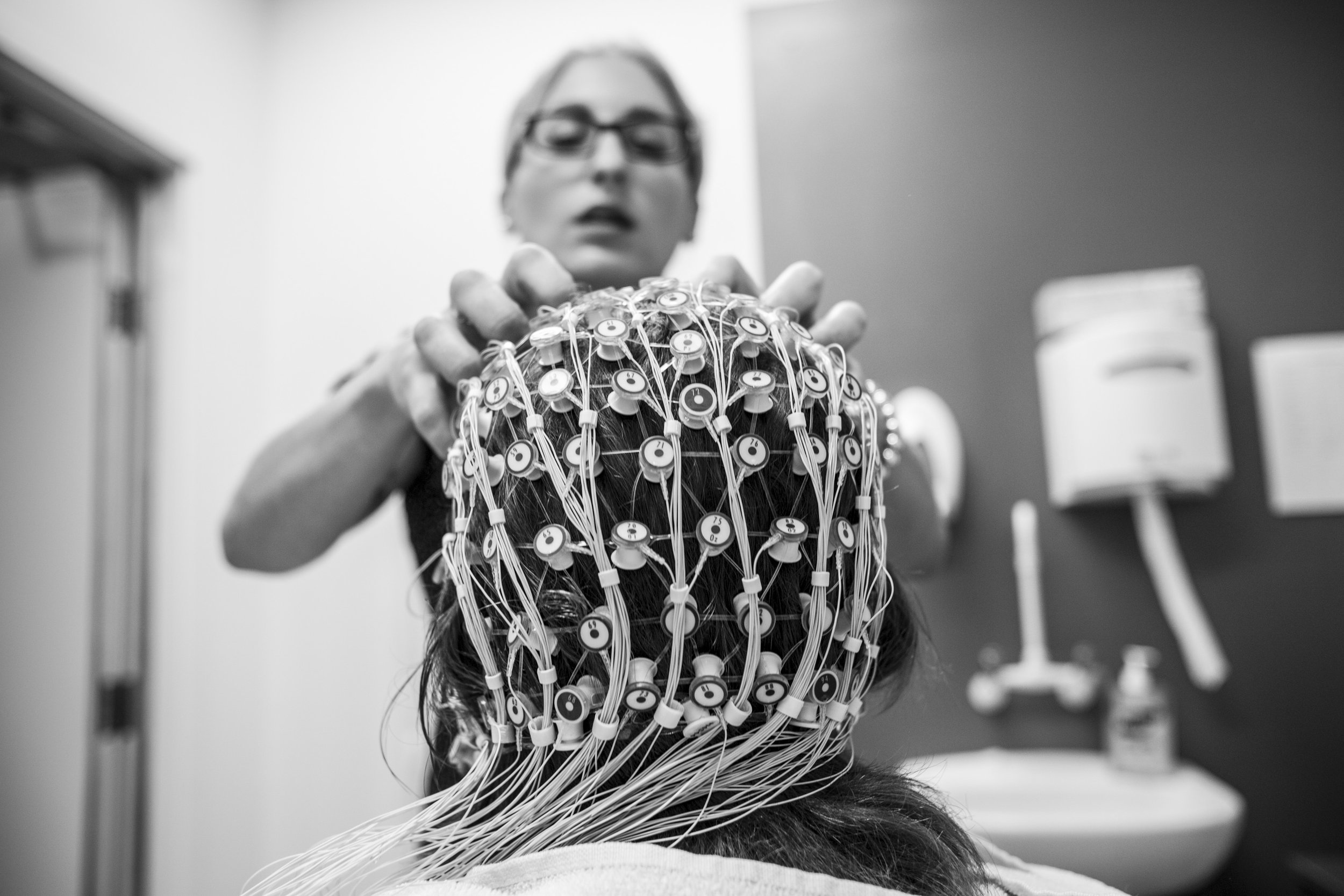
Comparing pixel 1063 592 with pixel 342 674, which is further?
pixel 342 674

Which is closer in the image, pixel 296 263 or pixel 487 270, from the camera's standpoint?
pixel 487 270

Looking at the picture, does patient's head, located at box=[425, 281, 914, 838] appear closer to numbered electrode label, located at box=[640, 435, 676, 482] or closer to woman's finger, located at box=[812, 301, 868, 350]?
numbered electrode label, located at box=[640, 435, 676, 482]

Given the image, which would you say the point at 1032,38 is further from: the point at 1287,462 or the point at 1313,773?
the point at 1313,773

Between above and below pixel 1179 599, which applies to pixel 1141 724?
below

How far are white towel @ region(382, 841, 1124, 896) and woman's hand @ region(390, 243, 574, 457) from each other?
1.02 feet

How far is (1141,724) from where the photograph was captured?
1.46m

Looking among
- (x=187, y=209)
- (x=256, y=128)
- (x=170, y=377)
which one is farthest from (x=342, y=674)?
(x=256, y=128)

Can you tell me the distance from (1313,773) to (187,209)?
8.12ft

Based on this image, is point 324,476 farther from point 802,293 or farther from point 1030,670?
point 1030,670

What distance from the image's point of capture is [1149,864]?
125 cm

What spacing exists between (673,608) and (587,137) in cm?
76

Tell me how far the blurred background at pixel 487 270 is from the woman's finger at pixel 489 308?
3.16 feet

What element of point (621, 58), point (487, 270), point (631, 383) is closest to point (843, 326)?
point (631, 383)

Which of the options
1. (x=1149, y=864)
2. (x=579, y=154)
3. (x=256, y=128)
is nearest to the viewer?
(x=579, y=154)
